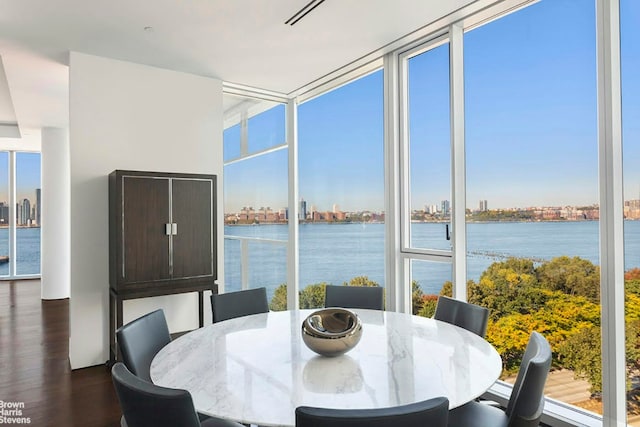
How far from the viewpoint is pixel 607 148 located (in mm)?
2395

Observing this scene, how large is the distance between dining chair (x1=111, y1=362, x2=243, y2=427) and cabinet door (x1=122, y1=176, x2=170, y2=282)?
247 centimetres

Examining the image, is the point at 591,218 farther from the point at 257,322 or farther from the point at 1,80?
the point at 1,80

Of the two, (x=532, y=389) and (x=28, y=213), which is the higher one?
(x=28, y=213)

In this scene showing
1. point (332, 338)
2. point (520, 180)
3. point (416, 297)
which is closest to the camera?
point (332, 338)

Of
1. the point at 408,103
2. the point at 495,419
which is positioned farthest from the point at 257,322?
the point at 408,103

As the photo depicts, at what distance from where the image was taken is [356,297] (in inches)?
122

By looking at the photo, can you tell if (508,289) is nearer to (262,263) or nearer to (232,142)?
(262,263)

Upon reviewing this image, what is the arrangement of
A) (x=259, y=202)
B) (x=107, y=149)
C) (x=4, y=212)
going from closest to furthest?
(x=107, y=149) < (x=259, y=202) < (x=4, y=212)

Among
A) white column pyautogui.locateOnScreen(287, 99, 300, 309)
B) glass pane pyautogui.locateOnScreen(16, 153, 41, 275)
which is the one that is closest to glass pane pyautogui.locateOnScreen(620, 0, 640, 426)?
white column pyautogui.locateOnScreen(287, 99, 300, 309)

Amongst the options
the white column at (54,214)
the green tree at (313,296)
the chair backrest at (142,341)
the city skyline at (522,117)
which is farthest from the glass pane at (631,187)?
the white column at (54,214)

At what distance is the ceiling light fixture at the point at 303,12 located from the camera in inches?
114

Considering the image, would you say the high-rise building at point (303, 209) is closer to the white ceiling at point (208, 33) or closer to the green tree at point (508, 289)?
the white ceiling at point (208, 33)

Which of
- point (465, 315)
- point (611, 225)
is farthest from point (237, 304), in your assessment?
point (611, 225)

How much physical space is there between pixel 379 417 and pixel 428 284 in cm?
266
